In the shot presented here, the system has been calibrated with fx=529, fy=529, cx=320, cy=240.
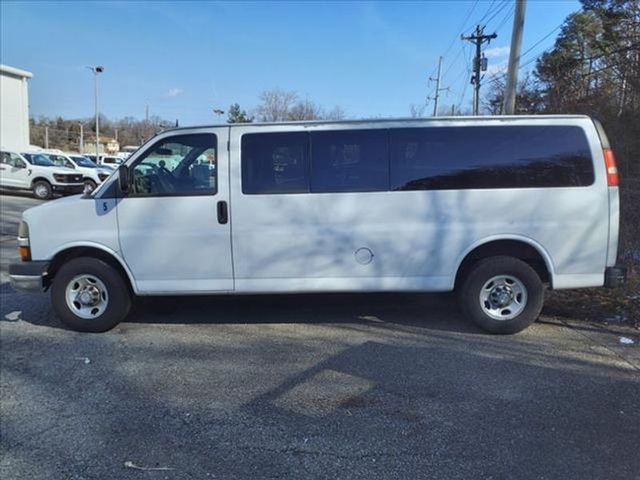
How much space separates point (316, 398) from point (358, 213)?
1.96 metres

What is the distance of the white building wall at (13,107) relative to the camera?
1538 inches

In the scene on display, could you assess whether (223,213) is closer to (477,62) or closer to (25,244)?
(25,244)

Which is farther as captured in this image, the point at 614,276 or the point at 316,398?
the point at 614,276

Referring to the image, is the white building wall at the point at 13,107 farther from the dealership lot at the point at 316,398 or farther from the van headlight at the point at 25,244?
the dealership lot at the point at 316,398

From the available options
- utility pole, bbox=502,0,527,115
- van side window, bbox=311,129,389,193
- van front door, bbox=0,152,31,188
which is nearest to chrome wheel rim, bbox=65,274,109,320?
van side window, bbox=311,129,389,193

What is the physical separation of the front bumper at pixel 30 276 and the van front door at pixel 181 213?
0.87 m

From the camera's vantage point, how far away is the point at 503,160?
17.1 ft

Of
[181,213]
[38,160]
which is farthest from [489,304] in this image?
[38,160]

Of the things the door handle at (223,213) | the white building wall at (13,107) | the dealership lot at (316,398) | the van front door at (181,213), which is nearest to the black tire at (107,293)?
the dealership lot at (316,398)

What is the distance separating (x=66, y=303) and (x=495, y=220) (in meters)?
4.42

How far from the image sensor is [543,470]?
2.99 m

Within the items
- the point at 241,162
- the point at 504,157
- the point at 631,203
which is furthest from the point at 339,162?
the point at 631,203

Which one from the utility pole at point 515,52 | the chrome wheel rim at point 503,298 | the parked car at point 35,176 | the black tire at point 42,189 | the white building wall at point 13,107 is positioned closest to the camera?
the chrome wheel rim at point 503,298

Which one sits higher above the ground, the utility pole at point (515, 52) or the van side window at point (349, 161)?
the utility pole at point (515, 52)
